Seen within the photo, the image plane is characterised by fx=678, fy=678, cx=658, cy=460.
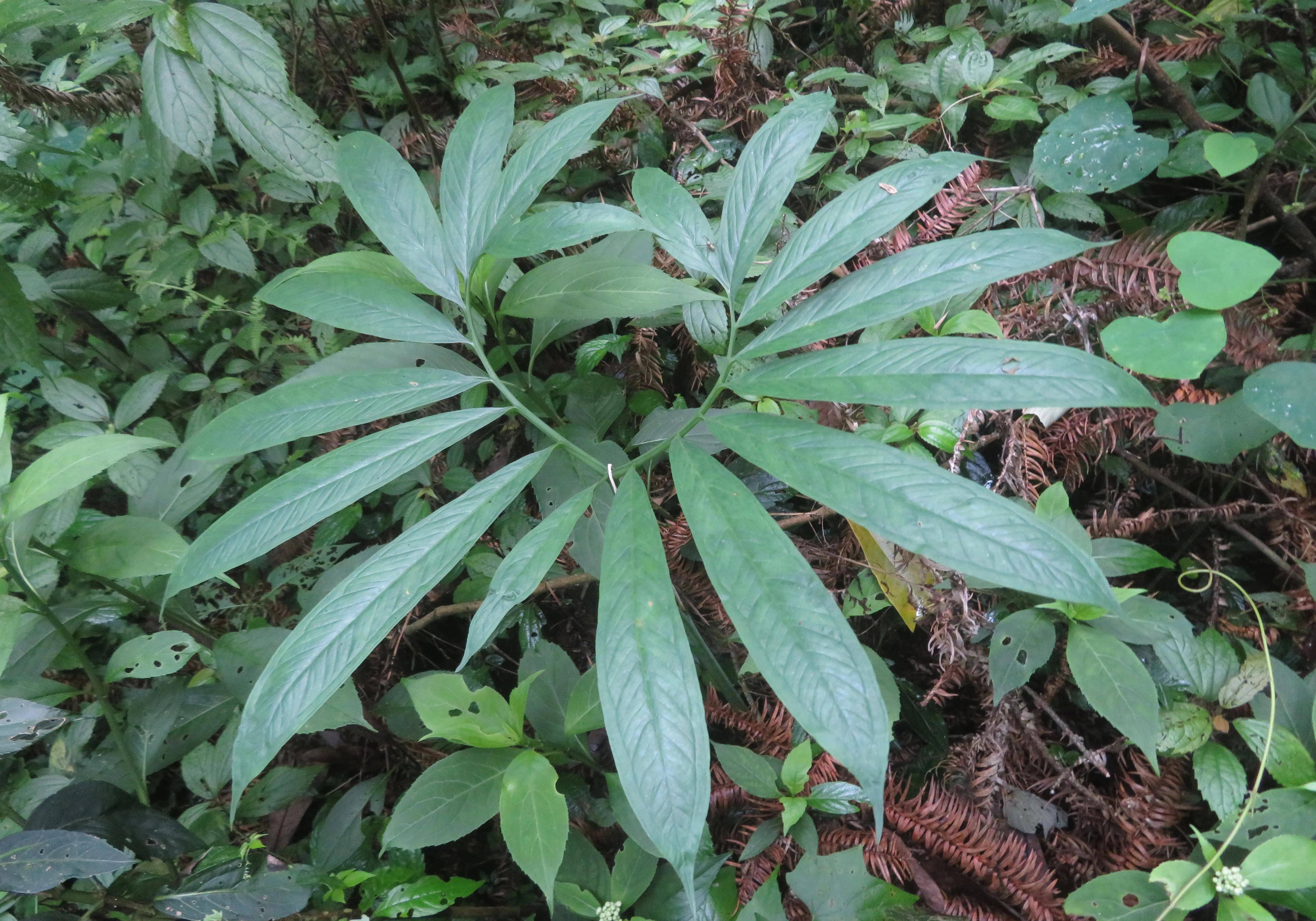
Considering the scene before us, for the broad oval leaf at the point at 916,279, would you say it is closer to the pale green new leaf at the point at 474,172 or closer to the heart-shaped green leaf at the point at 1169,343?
the heart-shaped green leaf at the point at 1169,343

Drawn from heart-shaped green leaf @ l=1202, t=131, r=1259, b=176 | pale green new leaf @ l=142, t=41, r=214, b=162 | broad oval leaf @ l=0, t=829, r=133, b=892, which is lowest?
broad oval leaf @ l=0, t=829, r=133, b=892

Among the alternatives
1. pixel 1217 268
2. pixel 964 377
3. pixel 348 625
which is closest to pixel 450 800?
pixel 348 625

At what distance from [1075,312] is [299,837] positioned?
178cm

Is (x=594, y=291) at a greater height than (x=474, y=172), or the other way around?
(x=474, y=172)

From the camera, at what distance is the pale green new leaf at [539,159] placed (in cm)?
98

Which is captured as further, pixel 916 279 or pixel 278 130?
pixel 278 130

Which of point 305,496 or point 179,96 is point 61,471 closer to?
point 305,496

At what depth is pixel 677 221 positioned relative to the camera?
0.98 metres

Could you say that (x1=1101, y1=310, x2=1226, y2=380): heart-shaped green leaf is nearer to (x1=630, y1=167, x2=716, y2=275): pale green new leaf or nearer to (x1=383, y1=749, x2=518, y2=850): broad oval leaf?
(x1=630, y1=167, x2=716, y2=275): pale green new leaf

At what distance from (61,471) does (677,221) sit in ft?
2.97

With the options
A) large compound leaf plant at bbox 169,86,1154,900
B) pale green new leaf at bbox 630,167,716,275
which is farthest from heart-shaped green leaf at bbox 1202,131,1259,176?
pale green new leaf at bbox 630,167,716,275

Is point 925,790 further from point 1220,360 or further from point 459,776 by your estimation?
point 1220,360

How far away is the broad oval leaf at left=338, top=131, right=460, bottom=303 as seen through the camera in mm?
1008

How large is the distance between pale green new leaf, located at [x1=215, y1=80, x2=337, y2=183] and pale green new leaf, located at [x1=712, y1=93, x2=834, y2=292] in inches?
31.4
